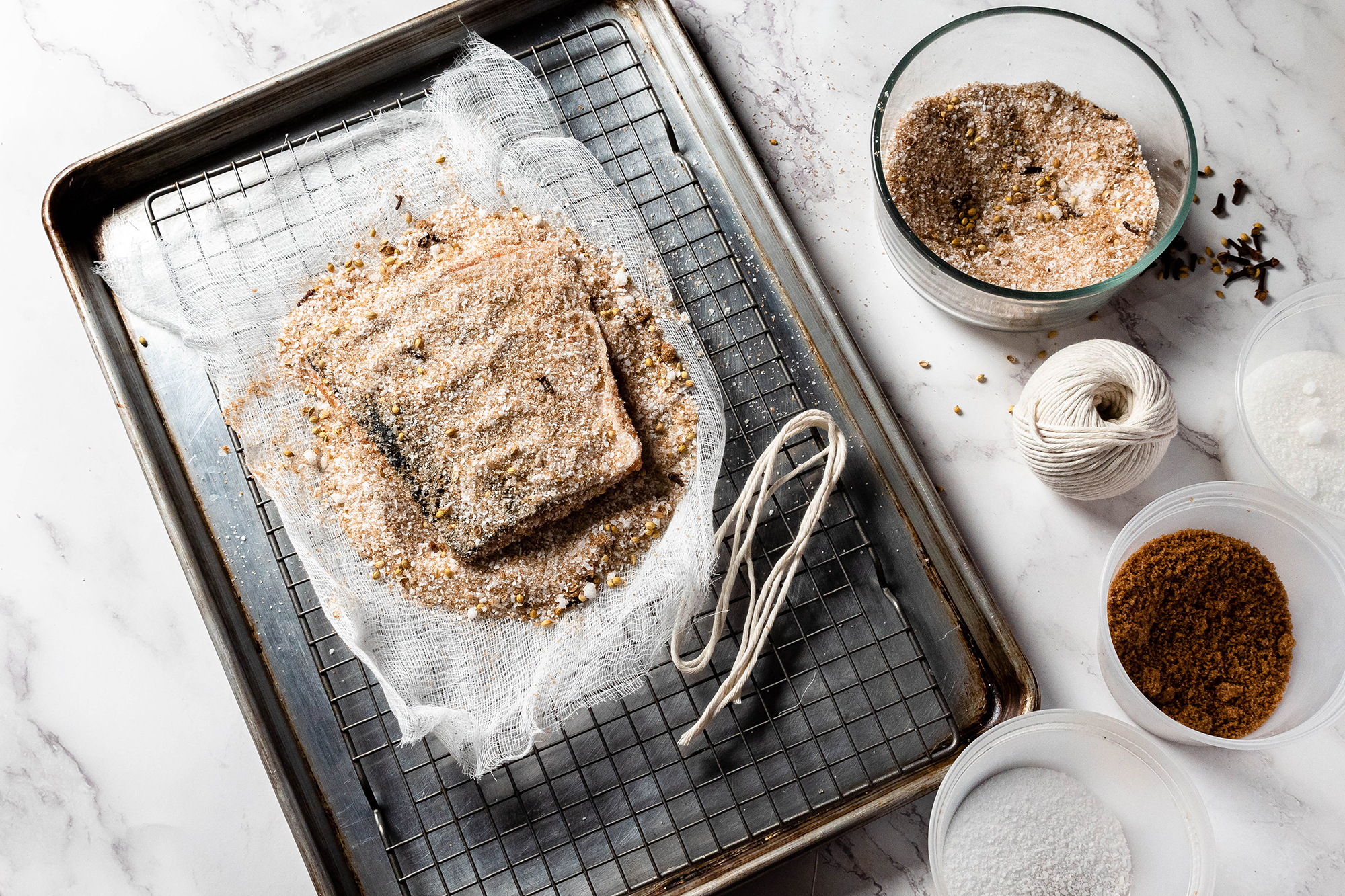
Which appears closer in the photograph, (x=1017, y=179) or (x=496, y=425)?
(x=496, y=425)

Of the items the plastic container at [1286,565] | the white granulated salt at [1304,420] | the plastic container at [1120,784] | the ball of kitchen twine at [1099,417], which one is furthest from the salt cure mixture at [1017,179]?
the plastic container at [1120,784]

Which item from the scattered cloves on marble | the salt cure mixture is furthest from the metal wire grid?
the scattered cloves on marble

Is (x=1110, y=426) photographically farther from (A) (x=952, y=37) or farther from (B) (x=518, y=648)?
(B) (x=518, y=648)

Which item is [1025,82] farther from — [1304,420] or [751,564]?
[751,564]

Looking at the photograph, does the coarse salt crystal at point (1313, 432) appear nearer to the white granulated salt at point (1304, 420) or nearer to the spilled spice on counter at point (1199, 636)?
the white granulated salt at point (1304, 420)

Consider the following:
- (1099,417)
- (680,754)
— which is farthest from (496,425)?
(1099,417)

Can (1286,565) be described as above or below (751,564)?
below

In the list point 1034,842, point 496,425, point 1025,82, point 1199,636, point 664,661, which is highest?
Answer: point 1025,82
